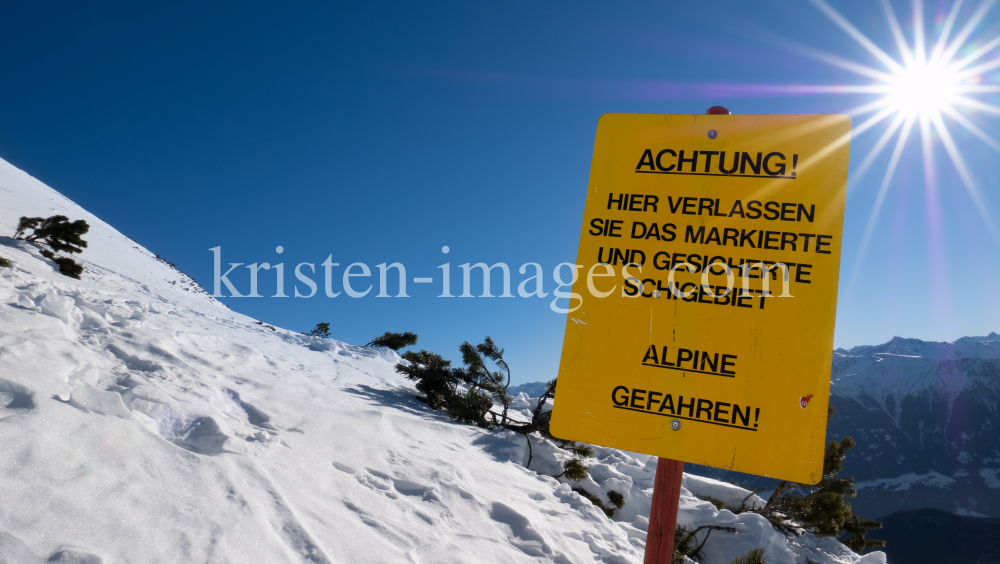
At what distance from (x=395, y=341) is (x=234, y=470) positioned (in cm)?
1036

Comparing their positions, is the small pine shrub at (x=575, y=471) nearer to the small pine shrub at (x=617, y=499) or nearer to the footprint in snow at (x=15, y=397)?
the small pine shrub at (x=617, y=499)

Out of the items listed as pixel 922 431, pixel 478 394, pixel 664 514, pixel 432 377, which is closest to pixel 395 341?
pixel 432 377

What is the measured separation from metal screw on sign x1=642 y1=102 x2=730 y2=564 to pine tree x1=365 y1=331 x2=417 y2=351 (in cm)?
1182

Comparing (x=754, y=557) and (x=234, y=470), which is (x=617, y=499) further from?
(x=234, y=470)

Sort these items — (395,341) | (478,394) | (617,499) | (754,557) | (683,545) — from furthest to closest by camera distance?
A: (395,341) → (478,394) → (617,499) → (683,545) → (754,557)

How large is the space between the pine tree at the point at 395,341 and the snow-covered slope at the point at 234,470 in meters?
6.31

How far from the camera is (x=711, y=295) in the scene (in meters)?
1.56

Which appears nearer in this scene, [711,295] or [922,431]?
[711,295]

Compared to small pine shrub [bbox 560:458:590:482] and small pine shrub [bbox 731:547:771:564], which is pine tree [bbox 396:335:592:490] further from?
small pine shrub [bbox 731:547:771:564]

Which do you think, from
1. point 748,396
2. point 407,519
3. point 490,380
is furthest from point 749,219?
point 490,380

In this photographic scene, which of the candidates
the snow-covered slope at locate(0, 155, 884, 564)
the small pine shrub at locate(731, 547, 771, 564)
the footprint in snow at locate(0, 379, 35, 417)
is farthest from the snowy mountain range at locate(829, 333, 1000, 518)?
the footprint in snow at locate(0, 379, 35, 417)

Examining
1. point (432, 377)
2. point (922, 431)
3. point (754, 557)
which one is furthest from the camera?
point (922, 431)

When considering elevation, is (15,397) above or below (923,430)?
above

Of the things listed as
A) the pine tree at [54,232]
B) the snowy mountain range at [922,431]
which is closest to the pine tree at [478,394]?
the pine tree at [54,232]
